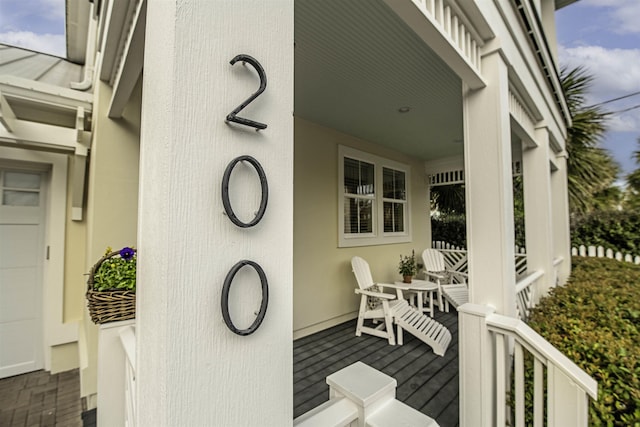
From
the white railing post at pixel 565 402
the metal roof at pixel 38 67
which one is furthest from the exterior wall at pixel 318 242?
the metal roof at pixel 38 67

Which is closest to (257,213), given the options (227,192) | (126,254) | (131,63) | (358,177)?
(227,192)

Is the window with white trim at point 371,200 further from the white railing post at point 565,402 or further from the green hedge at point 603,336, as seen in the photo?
the white railing post at point 565,402

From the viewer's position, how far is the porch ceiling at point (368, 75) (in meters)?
1.89

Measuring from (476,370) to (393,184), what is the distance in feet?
13.1

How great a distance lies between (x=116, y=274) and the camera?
51.5 inches

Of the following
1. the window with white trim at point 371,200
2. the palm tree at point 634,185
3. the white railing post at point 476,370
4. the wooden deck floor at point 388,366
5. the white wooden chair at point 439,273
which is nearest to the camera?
the white railing post at point 476,370

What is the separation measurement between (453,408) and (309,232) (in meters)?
2.26

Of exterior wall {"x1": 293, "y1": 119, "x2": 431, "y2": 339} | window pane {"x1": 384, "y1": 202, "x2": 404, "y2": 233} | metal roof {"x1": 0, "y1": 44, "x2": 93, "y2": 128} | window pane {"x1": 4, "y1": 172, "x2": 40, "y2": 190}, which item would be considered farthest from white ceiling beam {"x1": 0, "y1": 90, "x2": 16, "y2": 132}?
window pane {"x1": 384, "y1": 202, "x2": 404, "y2": 233}

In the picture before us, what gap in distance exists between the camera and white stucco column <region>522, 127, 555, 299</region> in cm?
295

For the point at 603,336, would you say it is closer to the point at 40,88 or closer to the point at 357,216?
Result: the point at 357,216

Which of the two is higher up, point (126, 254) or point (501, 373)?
point (126, 254)

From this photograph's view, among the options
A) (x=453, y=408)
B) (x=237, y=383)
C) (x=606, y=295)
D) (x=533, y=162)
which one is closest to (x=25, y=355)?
(x=237, y=383)

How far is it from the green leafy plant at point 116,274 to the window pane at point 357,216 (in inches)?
120

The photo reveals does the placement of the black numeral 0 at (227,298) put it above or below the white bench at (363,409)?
above
